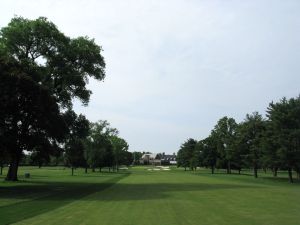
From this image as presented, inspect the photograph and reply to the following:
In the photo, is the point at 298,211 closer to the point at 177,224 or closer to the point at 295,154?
the point at 177,224

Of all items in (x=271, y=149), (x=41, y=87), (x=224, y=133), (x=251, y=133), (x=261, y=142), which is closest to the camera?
(x=41, y=87)

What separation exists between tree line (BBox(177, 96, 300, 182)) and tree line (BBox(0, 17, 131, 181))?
23.9 m

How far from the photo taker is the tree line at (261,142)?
59.1 metres

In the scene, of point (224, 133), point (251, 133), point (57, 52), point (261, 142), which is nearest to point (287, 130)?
point (261, 142)

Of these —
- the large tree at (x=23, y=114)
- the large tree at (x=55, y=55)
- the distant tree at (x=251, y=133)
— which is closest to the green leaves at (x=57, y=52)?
the large tree at (x=55, y=55)

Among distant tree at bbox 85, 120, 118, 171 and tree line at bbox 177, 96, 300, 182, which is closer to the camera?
tree line at bbox 177, 96, 300, 182

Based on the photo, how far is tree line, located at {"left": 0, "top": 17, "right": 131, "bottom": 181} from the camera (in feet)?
122

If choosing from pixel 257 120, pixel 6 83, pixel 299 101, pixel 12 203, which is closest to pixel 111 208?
pixel 12 203

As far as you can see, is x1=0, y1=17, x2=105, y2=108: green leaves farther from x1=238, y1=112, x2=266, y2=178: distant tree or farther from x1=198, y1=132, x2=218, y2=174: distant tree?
x1=198, y1=132, x2=218, y2=174: distant tree

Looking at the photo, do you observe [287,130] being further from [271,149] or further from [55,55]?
[55,55]

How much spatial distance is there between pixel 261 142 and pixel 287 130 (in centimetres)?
748

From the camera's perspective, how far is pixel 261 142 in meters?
67.2

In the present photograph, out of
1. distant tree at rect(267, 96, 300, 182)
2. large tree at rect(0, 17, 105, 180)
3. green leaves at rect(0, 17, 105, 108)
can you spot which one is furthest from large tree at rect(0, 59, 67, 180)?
distant tree at rect(267, 96, 300, 182)

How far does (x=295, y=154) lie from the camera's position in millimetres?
58000
